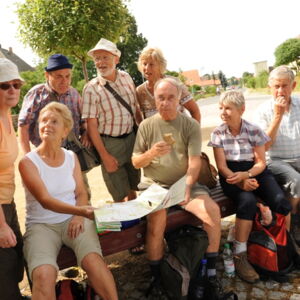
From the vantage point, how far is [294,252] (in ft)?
10.7

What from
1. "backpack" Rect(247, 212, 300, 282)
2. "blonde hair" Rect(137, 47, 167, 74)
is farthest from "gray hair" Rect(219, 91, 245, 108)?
"backpack" Rect(247, 212, 300, 282)

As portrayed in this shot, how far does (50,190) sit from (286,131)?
8.84 feet

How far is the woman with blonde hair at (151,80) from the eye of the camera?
3.64 metres

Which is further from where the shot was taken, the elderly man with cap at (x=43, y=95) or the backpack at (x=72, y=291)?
the elderly man with cap at (x=43, y=95)

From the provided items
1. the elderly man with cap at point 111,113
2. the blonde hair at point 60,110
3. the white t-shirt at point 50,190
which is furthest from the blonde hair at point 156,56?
the white t-shirt at point 50,190

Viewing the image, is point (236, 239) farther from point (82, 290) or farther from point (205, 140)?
→ point (205, 140)

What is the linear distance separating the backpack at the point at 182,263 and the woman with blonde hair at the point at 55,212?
0.56 m

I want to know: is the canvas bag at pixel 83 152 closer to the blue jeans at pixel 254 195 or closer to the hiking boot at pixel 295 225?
the blue jeans at pixel 254 195

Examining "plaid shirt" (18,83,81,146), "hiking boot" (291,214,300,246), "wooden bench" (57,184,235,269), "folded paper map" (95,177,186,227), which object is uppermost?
"plaid shirt" (18,83,81,146)

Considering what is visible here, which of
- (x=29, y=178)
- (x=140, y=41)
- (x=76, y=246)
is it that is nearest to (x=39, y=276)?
(x=76, y=246)

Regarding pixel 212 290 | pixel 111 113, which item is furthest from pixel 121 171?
pixel 212 290

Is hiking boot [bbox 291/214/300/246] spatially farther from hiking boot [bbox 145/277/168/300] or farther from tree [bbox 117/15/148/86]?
tree [bbox 117/15/148/86]

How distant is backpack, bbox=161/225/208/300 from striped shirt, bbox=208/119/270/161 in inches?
38.3

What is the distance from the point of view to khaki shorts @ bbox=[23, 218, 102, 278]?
2436 mm
